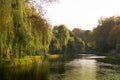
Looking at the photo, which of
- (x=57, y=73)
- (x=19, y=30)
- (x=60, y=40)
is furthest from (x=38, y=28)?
(x=60, y=40)

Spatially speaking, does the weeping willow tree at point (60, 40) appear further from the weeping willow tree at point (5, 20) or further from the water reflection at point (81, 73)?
the weeping willow tree at point (5, 20)

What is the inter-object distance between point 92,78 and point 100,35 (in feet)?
209

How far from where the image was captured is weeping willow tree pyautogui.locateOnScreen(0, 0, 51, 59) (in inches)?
932

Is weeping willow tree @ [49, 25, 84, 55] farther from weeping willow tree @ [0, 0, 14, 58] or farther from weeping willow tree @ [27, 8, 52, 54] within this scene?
weeping willow tree @ [0, 0, 14, 58]

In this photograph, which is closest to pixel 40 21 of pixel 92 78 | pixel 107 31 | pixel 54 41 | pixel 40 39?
pixel 40 39

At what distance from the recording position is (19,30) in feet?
97.8

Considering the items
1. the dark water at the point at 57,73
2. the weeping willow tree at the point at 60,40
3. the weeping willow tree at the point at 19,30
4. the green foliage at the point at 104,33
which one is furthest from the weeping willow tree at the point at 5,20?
the green foliage at the point at 104,33

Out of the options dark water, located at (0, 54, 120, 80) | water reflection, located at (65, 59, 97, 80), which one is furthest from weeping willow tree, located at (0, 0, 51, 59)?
water reflection, located at (65, 59, 97, 80)

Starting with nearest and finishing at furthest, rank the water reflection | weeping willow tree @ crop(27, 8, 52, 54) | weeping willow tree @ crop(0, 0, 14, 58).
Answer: weeping willow tree @ crop(0, 0, 14, 58)
the water reflection
weeping willow tree @ crop(27, 8, 52, 54)

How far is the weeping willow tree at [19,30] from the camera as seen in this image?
23670 mm

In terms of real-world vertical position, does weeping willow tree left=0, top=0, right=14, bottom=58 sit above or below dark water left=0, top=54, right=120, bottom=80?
above

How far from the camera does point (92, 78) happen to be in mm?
23859

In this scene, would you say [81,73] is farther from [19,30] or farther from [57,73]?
[19,30]

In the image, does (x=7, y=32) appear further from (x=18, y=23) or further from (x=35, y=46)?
(x=35, y=46)
